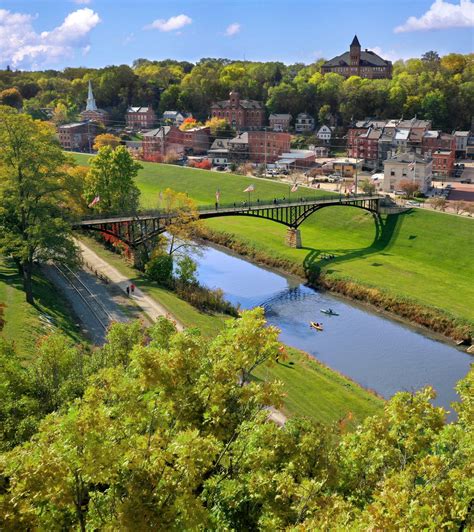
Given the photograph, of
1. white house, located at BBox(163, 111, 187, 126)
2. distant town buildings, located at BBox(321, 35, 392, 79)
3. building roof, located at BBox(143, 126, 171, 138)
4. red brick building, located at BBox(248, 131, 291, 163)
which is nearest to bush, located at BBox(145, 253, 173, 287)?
red brick building, located at BBox(248, 131, 291, 163)

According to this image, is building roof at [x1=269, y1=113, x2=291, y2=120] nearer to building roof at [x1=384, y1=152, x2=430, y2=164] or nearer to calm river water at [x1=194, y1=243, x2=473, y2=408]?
building roof at [x1=384, y1=152, x2=430, y2=164]

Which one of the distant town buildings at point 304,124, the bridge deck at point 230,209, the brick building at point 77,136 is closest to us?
Result: the bridge deck at point 230,209

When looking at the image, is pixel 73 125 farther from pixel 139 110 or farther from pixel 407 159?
pixel 407 159

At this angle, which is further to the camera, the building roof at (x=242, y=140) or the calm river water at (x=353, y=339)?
the building roof at (x=242, y=140)

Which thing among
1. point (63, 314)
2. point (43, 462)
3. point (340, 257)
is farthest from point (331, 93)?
point (43, 462)

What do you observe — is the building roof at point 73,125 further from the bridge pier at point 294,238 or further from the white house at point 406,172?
the bridge pier at point 294,238

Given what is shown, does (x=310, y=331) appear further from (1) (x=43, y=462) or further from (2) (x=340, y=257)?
(1) (x=43, y=462)

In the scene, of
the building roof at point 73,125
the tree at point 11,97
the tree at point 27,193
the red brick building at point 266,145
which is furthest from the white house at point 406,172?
the tree at point 11,97
